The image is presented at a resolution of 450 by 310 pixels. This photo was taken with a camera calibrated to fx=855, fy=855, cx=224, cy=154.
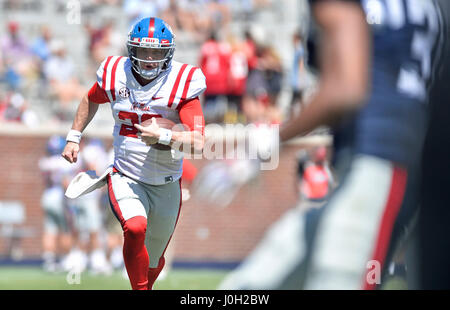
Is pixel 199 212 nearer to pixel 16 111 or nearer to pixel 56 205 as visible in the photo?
pixel 56 205

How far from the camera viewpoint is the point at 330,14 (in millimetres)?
2424

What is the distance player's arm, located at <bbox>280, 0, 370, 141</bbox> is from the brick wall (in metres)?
9.50

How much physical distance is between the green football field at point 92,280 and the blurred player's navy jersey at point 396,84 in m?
5.73

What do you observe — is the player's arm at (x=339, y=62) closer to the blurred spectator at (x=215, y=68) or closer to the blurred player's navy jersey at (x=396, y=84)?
the blurred player's navy jersey at (x=396, y=84)

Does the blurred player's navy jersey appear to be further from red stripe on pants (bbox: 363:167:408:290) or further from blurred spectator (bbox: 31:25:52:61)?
blurred spectator (bbox: 31:25:52:61)

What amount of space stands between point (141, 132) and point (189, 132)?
266mm

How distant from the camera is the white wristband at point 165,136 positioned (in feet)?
15.1

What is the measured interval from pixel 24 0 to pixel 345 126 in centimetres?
1169

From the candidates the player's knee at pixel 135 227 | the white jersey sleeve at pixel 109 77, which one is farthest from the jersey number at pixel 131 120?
the player's knee at pixel 135 227

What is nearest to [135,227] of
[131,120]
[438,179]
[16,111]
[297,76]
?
[131,120]

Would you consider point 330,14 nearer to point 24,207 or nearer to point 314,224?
point 314,224

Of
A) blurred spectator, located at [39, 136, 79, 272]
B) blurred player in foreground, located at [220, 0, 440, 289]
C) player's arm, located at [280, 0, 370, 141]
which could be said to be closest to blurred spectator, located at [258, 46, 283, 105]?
blurred spectator, located at [39, 136, 79, 272]

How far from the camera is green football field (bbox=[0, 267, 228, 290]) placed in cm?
878
